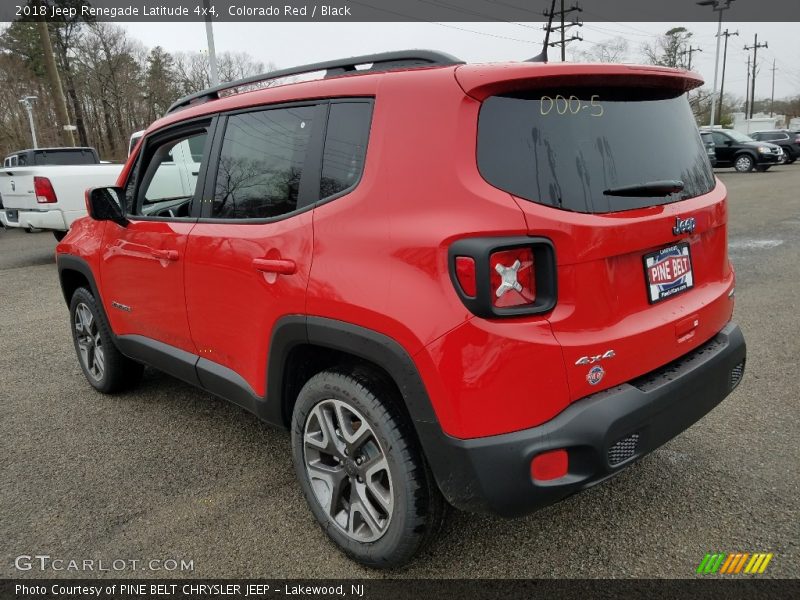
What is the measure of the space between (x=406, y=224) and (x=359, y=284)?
27 cm

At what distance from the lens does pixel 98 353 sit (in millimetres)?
4125

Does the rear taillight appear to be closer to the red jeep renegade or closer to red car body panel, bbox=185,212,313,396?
red car body panel, bbox=185,212,313,396

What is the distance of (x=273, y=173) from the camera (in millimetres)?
2557

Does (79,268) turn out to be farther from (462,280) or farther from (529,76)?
(529,76)

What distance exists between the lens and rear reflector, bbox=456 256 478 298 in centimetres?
181

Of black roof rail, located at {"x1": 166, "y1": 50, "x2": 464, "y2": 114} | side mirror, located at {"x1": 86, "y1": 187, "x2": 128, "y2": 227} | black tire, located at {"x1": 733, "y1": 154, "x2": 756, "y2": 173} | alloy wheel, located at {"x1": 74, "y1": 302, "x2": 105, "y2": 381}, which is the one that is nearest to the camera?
black roof rail, located at {"x1": 166, "y1": 50, "x2": 464, "y2": 114}

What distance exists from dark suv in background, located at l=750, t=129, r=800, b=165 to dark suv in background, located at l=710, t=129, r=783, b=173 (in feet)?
15.2

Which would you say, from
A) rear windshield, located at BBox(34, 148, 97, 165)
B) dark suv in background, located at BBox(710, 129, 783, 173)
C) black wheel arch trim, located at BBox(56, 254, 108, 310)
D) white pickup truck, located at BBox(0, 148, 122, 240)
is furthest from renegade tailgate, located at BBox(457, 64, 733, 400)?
dark suv in background, located at BBox(710, 129, 783, 173)

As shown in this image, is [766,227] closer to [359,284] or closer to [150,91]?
[359,284]

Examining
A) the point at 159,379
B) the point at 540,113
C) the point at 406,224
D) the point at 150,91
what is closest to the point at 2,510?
the point at 159,379

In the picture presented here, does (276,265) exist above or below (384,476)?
above

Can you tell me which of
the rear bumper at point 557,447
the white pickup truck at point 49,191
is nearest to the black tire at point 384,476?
the rear bumper at point 557,447

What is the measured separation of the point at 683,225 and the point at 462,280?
0.96m

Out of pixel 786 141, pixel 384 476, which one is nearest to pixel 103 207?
pixel 384 476
